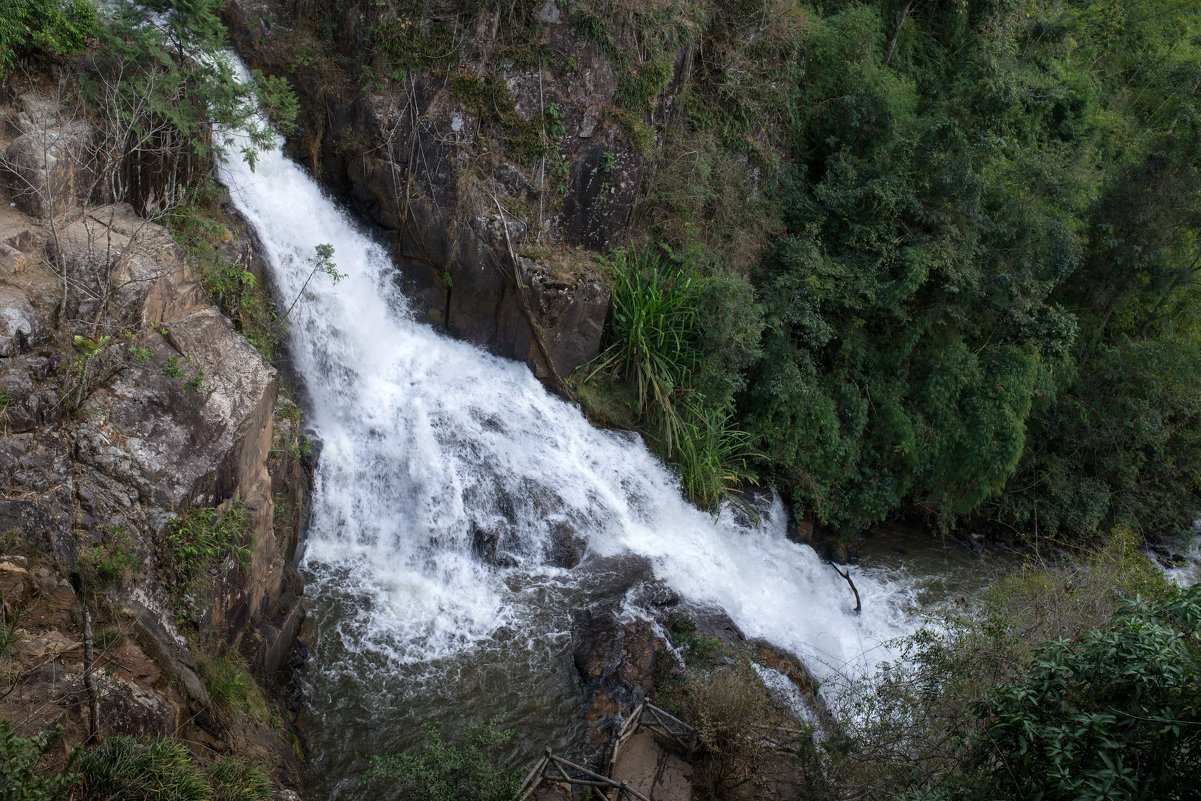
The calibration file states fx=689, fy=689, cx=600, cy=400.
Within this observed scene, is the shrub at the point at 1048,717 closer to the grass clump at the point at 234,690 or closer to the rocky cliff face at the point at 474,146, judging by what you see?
the grass clump at the point at 234,690

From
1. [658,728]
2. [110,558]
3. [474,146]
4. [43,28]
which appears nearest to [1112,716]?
[658,728]

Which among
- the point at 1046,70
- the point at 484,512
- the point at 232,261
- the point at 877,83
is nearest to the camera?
the point at 232,261

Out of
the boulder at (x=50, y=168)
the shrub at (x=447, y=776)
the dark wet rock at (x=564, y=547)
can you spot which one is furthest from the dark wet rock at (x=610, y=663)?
the boulder at (x=50, y=168)

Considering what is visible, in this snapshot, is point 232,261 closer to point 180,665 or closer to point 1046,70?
point 180,665

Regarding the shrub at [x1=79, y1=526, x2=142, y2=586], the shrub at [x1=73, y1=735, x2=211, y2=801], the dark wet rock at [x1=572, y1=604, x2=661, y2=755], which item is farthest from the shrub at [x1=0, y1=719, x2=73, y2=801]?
the dark wet rock at [x1=572, y1=604, x2=661, y2=755]

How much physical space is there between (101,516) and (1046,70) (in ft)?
46.3

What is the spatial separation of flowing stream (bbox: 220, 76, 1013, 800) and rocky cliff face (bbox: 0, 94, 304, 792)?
84 cm

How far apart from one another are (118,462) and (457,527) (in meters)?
3.49

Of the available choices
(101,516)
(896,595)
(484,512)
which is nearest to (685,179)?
(484,512)

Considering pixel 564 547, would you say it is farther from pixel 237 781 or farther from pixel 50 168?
pixel 50 168

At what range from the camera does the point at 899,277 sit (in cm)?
962

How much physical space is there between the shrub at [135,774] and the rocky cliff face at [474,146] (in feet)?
21.1

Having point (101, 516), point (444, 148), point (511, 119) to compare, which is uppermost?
point (511, 119)

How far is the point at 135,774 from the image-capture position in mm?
3395
